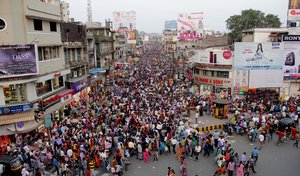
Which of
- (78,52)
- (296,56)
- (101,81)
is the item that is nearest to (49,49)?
(78,52)

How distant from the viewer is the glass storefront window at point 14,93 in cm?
1952

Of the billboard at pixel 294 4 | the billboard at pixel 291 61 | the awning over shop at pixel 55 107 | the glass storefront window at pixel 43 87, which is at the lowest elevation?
the awning over shop at pixel 55 107

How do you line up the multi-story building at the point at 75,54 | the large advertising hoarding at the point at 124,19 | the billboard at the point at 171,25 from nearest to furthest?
1. the multi-story building at the point at 75,54
2. the large advertising hoarding at the point at 124,19
3. the billboard at the point at 171,25

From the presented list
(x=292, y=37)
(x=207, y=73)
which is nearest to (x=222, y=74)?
(x=207, y=73)

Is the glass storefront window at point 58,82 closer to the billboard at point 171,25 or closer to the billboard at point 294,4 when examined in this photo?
the billboard at point 294,4

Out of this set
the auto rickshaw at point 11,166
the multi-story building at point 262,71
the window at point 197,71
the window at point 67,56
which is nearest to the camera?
the auto rickshaw at point 11,166

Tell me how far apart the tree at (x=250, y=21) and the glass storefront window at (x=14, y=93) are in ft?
177

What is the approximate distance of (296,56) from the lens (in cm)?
3244

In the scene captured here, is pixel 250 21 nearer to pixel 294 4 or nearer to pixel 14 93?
pixel 294 4

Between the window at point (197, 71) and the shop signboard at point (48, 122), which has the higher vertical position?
the window at point (197, 71)

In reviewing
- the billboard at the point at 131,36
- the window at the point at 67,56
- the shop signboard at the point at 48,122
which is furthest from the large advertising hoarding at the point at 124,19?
the shop signboard at the point at 48,122

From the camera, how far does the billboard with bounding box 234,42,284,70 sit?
31703 millimetres

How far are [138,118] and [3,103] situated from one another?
10.6 m

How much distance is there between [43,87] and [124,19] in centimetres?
9978
